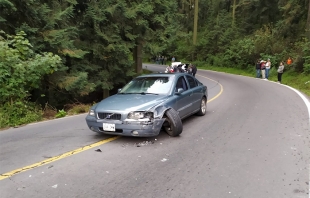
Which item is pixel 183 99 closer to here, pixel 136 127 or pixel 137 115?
pixel 137 115

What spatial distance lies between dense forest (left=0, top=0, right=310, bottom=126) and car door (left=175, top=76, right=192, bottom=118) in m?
4.53

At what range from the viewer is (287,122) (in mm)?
8016

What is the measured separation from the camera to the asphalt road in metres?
3.99

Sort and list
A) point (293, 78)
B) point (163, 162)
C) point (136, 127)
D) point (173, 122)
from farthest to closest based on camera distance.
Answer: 1. point (293, 78)
2. point (173, 122)
3. point (136, 127)
4. point (163, 162)

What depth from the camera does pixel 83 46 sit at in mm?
16297

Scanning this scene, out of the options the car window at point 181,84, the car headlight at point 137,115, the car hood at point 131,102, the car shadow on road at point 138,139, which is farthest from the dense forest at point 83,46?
the car headlight at point 137,115

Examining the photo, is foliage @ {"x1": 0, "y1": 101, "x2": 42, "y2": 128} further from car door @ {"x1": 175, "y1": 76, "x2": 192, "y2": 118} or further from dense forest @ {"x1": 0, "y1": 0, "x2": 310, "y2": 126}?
car door @ {"x1": 175, "y1": 76, "x2": 192, "y2": 118}

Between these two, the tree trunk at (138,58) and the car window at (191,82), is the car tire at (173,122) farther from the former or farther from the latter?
the tree trunk at (138,58)

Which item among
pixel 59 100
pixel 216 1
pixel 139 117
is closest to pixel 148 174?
pixel 139 117

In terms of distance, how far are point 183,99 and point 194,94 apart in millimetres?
964

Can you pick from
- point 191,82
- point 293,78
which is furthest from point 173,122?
point 293,78

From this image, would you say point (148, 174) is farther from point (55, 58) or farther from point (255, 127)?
point (55, 58)

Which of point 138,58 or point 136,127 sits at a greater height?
point 138,58

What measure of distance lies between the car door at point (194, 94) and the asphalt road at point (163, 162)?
64 cm
